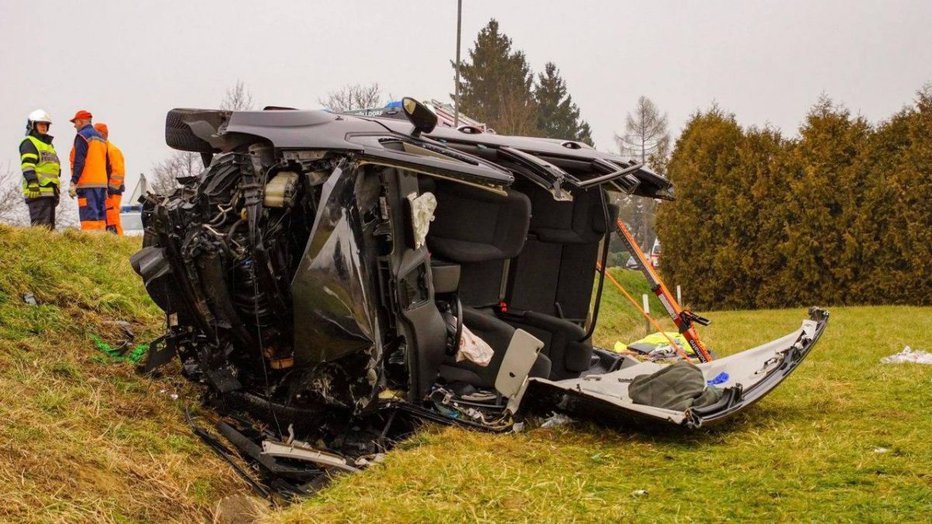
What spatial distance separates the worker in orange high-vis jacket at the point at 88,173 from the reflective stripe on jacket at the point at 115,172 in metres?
0.15

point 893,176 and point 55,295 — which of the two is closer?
point 55,295

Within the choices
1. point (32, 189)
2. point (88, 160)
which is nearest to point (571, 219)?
point (32, 189)

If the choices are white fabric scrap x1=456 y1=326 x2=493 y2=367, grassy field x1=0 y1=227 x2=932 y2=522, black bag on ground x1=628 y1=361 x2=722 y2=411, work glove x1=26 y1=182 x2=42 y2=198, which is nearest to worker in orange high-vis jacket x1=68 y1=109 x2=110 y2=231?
work glove x1=26 y1=182 x2=42 y2=198

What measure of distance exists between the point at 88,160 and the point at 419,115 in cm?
752

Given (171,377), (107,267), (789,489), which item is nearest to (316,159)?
(171,377)

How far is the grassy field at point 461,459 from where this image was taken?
123 inches

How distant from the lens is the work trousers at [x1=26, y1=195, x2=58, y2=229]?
9.75 meters

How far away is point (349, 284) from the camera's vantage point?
386 centimetres

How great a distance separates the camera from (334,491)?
3604 millimetres

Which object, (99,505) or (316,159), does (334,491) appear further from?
(316,159)

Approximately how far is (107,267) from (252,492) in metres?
3.31

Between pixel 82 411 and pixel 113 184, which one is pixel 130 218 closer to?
pixel 113 184

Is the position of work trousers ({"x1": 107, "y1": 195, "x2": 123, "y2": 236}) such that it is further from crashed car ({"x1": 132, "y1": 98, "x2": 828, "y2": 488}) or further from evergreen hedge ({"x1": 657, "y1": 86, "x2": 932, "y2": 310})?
evergreen hedge ({"x1": 657, "y1": 86, "x2": 932, "y2": 310})

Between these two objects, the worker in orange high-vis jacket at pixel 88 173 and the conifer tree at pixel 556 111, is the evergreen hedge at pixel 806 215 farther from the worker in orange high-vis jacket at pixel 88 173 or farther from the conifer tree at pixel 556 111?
the conifer tree at pixel 556 111
